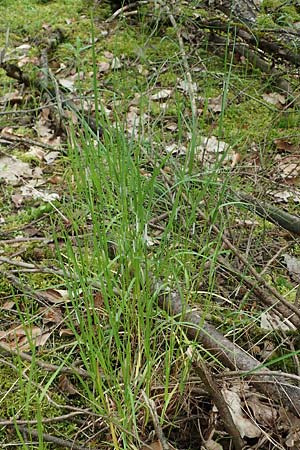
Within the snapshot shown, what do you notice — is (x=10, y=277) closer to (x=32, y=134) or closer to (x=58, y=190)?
(x=58, y=190)

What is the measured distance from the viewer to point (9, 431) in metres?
1.65

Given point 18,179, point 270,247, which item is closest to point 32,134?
point 18,179

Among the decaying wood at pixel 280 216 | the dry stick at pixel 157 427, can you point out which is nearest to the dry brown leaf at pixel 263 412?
the dry stick at pixel 157 427

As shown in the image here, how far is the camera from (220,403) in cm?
153

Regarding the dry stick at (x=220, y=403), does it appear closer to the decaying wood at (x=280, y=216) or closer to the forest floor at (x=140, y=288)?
the forest floor at (x=140, y=288)

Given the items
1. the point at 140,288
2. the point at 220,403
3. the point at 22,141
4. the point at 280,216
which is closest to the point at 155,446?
the point at 220,403

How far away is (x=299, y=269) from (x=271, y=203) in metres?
Result: 0.38

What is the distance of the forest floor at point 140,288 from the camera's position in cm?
155

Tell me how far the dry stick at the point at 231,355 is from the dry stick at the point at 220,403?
90 mm

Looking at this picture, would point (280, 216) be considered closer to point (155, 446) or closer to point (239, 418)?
point (239, 418)

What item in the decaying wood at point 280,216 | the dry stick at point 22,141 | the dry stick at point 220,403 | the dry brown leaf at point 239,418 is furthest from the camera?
the dry stick at point 22,141

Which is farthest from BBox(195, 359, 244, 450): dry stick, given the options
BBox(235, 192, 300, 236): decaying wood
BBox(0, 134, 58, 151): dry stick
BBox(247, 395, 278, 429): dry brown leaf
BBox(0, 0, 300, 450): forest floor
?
BBox(0, 134, 58, 151): dry stick

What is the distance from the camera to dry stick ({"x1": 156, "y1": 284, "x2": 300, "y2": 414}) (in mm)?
1598

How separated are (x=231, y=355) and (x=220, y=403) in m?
0.20
